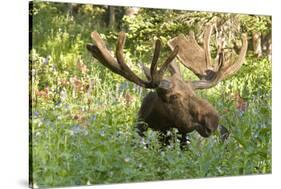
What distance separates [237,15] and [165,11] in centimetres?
76

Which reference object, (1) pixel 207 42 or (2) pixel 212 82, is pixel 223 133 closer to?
(2) pixel 212 82

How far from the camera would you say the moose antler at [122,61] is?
6625 millimetres

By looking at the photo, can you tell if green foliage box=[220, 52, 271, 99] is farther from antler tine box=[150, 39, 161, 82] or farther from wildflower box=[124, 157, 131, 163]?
wildflower box=[124, 157, 131, 163]

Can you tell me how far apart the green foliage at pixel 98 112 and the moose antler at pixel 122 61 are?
5 centimetres

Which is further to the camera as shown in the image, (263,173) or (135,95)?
(263,173)

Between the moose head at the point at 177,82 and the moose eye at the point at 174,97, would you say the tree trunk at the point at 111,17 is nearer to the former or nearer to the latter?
the moose head at the point at 177,82

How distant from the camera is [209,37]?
7199mm

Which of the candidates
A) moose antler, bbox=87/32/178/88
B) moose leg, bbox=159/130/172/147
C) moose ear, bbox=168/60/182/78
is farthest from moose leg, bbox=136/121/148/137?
moose ear, bbox=168/60/182/78

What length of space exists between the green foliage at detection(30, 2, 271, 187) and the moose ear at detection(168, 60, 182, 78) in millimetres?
81

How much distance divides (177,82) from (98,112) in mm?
780

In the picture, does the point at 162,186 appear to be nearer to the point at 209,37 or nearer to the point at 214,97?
the point at 214,97

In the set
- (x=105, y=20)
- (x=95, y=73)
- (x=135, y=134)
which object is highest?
(x=105, y=20)

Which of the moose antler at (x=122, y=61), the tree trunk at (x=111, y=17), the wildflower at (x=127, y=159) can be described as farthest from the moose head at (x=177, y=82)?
the wildflower at (x=127, y=159)

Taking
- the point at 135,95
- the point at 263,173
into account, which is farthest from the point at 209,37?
the point at 263,173
